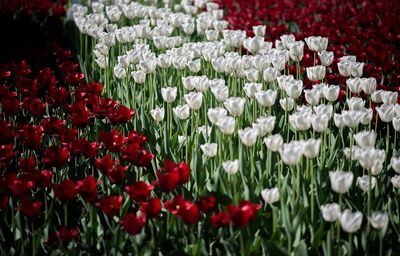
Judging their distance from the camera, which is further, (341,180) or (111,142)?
(111,142)

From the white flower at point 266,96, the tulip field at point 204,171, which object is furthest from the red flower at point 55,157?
the white flower at point 266,96

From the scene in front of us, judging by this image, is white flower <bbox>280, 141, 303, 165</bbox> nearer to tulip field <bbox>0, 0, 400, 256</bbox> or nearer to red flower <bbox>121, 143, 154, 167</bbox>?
tulip field <bbox>0, 0, 400, 256</bbox>

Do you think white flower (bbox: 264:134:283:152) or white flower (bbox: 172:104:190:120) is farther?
white flower (bbox: 172:104:190:120)

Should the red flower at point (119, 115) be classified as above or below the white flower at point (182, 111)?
below

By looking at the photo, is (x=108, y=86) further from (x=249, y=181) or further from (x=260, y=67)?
(x=249, y=181)

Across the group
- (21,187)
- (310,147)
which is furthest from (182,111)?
(21,187)

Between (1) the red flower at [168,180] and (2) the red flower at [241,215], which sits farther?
(1) the red flower at [168,180]

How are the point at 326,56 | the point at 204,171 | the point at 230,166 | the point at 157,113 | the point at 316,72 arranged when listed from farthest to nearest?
the point at 326,56
the point at 316,72
the point at 157,113
the point at 204,171
the point at 230,166

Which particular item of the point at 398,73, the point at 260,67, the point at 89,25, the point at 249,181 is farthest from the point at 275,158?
the point at 89,25

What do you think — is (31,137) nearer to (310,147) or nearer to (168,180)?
(168,180)

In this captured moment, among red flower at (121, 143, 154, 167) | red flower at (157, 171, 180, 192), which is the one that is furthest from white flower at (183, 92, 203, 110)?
red flower at (157, 171, 180, 192)

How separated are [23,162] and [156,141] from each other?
2.74 ft

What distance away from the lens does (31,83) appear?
330 centimetres

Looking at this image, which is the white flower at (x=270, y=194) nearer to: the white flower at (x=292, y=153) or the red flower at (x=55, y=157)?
the white flower at (x=292, y=153)
